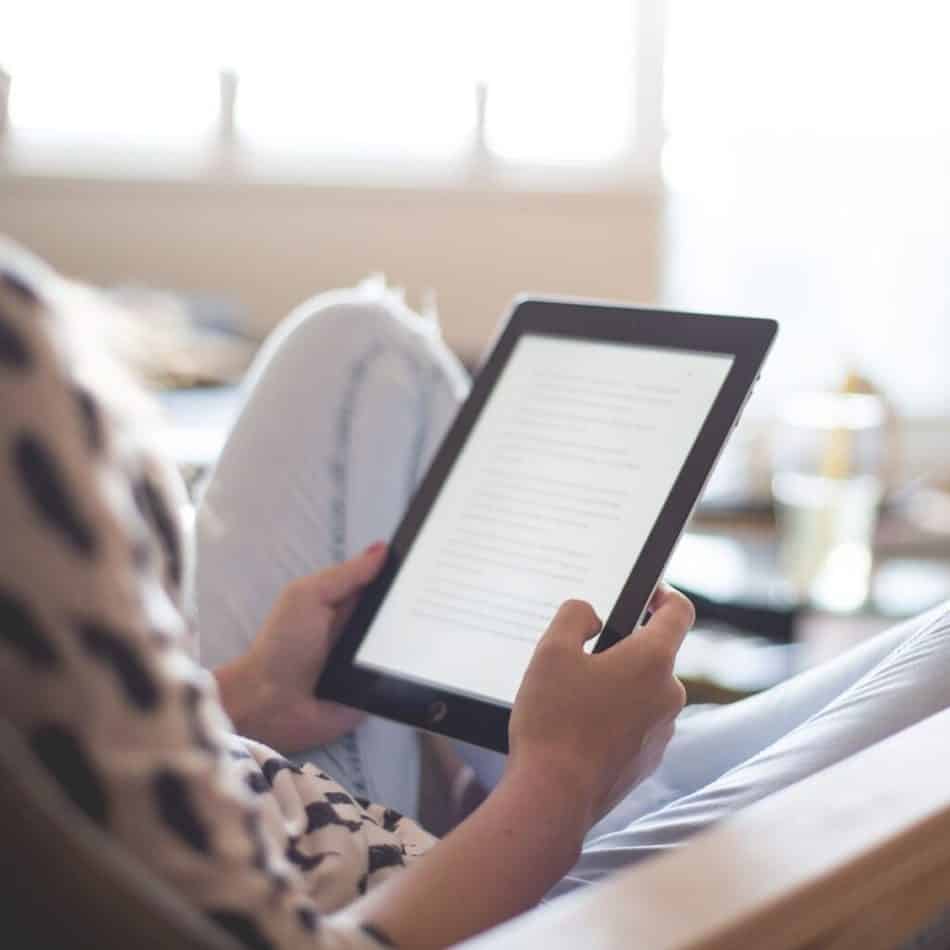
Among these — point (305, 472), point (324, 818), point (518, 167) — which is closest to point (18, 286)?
point (324, 818)

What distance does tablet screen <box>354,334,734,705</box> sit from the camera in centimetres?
85

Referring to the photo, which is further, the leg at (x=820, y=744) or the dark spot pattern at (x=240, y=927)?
the leg at (x=820, y=744)

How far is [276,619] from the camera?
3.16ft

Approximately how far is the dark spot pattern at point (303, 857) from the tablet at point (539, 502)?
17 cm

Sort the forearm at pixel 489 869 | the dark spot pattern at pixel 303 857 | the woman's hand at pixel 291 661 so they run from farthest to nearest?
the woman's hand at pixel 291 661 → the dark spot pattern at pixel 303 857 → the forearm at pixel 489 869

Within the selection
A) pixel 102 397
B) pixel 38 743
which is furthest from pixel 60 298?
pixel 38 743

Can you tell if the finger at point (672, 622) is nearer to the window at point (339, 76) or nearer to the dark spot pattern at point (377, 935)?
the dark spot pattern at point (377, 935)

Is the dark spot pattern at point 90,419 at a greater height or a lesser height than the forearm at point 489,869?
greater

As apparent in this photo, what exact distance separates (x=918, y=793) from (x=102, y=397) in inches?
13.6

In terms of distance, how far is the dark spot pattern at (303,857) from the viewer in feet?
2.16

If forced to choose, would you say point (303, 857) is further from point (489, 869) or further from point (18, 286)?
point (18, 286)

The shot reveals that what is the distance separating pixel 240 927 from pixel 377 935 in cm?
8

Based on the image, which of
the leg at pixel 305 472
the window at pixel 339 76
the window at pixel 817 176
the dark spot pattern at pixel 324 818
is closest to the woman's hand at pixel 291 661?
the leg at pixel 305 472

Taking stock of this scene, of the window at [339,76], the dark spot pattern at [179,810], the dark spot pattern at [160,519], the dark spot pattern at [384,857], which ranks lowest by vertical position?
the dark spot pattern at [384,857]
